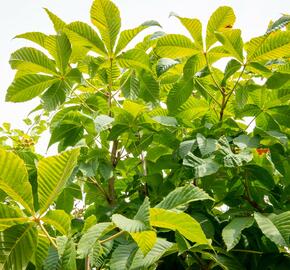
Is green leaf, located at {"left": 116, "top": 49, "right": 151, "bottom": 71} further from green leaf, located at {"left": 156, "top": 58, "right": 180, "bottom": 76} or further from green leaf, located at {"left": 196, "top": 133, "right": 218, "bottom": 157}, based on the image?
green leaf, located at {"left": 196, "top": 133, "right": 218, "bottom": 157}

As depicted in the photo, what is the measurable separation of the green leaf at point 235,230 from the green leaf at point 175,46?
2.03 feet

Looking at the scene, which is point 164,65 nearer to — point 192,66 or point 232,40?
point 192,66

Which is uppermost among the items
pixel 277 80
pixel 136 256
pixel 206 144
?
pixel 277 80

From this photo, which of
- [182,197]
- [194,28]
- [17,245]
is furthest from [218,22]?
[17,245]

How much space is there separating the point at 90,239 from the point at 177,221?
18 centimetres

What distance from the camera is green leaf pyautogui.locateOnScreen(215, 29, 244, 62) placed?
1429 mm

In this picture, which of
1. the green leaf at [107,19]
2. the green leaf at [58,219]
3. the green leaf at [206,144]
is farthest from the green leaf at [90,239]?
the green leaf at [107,19]

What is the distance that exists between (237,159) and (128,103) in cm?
41

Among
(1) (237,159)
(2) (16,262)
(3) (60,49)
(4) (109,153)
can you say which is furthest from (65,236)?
(3) (60,49)

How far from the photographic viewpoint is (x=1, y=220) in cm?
86

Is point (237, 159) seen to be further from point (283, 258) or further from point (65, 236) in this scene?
point (65, 236)

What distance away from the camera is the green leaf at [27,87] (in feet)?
5.26

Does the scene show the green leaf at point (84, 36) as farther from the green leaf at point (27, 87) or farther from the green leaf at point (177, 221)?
the green leaf at point (177, 221)

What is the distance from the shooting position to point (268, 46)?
1.46 m
